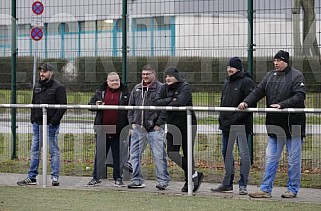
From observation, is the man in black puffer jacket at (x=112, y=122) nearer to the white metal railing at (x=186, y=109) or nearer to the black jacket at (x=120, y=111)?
the black jacket at (x=120, y=111)

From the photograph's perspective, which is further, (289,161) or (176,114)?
(176,114)

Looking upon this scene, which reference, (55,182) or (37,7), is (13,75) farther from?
(55,182)

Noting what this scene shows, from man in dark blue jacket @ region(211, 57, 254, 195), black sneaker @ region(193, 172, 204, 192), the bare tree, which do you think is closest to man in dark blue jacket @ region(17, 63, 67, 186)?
black sneaker @ region(193, 172, 204, 192)

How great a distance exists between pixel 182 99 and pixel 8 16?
18.3ft

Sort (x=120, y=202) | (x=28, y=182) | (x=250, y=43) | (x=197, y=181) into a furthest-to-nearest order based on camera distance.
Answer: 1. (x=250, y=43)
2. (x=28, y=182)
3. (x=197, y=181)
4. (x=120, y=202)

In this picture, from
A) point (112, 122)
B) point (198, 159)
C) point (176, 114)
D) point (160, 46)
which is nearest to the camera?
point (176, 114)

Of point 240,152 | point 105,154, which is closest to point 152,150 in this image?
point 105,154

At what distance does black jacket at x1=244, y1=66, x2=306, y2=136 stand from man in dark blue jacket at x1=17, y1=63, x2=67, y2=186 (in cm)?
312

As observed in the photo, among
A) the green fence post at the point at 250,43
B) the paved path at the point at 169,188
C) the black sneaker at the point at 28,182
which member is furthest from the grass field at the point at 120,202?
the green fence post at the point at 250,43

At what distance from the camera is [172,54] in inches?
573

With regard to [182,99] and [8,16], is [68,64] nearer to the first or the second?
[8,16]

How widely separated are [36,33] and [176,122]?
5.96 metres

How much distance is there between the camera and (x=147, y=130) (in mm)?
12227

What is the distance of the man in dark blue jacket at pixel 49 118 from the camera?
1264cm
